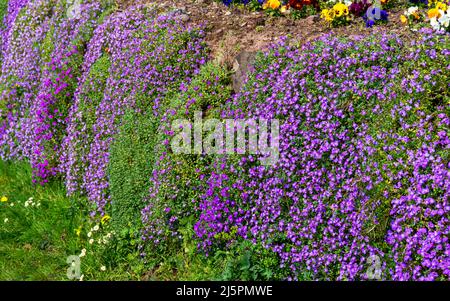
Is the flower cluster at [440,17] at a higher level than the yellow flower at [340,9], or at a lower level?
lower

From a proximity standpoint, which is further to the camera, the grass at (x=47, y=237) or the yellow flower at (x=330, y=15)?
the yellow flower at (x=330, y=15)

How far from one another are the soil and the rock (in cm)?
10

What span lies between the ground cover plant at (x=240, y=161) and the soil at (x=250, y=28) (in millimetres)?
123

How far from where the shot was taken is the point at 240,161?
5820mm

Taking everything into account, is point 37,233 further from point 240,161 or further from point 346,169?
point 346,169

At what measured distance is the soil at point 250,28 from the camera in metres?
6.46

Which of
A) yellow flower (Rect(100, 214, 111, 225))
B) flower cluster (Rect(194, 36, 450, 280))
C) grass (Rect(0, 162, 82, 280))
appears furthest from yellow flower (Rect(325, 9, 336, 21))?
grass (Rect(0, 162, 82, 280))

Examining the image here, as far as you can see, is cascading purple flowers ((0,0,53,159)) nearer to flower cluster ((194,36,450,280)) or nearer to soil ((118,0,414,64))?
soil ((118,0,414,64))

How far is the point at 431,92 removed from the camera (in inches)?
200

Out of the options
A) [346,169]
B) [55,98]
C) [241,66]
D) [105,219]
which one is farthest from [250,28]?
[55,98]

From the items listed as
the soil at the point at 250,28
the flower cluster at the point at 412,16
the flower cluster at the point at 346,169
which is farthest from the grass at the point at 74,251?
the flower cluster at the point at 412,16

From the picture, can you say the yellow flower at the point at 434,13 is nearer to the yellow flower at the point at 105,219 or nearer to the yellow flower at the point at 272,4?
the yellow flower at the point at 272,4

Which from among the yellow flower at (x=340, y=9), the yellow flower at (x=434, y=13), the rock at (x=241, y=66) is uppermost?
the yellow flower at (x=340, y=9)

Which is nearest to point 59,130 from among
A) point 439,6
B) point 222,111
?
point 222,111
